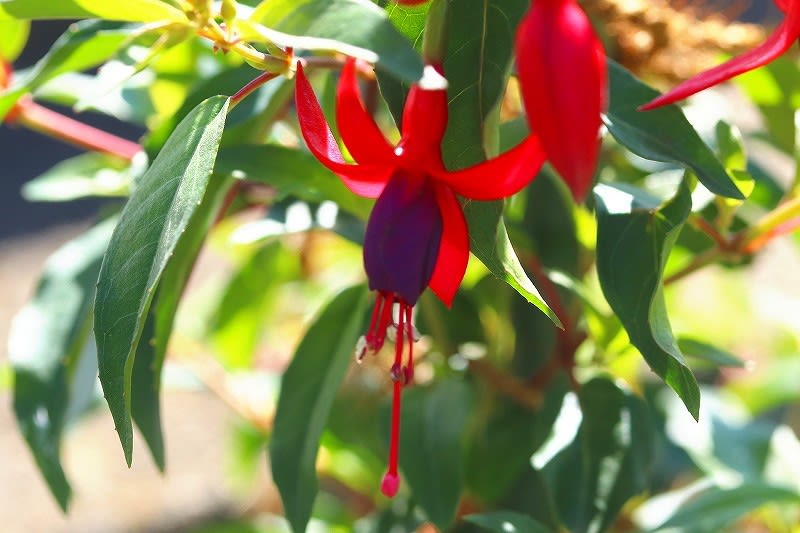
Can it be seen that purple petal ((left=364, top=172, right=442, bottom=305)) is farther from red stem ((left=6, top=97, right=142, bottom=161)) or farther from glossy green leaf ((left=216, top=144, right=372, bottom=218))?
red stem ((left=6, top=97, right=142, bottom=161))

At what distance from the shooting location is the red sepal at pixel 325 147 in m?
0.32

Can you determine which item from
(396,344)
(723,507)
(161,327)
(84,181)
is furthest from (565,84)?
(84,181)

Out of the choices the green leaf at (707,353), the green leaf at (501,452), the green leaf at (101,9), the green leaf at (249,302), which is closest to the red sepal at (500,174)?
the green leaf at (101,9)

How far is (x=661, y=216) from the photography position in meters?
0.38

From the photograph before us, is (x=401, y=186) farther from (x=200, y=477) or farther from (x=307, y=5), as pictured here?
(x=200, y=477)

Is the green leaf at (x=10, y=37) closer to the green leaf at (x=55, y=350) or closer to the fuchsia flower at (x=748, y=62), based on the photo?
the green leaf at (x=55, y=350)

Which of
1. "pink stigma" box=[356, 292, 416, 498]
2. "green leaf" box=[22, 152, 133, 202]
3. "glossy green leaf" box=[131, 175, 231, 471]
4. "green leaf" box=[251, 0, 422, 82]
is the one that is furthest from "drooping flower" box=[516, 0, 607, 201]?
"green leaf" box=[22, 152, 133, 202]

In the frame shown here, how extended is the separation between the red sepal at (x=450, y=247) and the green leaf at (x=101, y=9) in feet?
0.37

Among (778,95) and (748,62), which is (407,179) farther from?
(778,95)

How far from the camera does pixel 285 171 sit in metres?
0.47

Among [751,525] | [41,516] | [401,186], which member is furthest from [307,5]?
[41,516]

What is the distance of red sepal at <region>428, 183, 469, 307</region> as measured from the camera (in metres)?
0.34

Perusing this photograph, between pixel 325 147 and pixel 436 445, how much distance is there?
0.26 metres

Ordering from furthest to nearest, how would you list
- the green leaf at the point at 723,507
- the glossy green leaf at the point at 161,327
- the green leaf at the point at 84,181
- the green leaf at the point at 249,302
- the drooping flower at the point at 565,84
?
the green leaf at the point at 249,302
the green leaf at the point at 84,181
the green leaf at the point at 723,507
the glossy green leaf at the point at 161,327
the drooping flower at the point at 565,84
